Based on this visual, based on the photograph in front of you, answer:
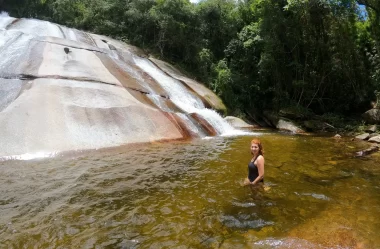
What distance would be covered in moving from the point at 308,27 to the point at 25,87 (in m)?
18.1

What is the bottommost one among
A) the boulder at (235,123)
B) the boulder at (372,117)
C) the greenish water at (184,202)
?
the greenish water at (184,202)

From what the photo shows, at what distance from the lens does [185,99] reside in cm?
1897

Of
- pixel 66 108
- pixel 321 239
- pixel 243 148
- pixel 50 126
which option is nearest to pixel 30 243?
pixel 321 239

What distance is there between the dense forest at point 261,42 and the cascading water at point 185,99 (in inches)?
142

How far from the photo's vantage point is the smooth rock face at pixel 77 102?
1109cm

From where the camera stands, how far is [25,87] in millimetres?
13133

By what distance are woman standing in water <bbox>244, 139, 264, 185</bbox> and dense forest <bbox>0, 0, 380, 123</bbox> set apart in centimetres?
1416

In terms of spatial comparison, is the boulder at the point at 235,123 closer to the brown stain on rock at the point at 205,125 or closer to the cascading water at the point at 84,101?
the cascading water at the point at 84,101

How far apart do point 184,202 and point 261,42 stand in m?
19.2

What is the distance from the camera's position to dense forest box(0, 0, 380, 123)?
2098 centimetres

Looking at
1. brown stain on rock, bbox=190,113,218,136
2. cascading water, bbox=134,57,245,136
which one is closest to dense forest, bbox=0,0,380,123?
cascading water, bbox=134,57,245,136

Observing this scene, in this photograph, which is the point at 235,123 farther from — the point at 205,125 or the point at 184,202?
the point at 184,202

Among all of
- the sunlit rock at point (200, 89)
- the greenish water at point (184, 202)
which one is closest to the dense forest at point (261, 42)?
the sunlit rock at point (200, 89)

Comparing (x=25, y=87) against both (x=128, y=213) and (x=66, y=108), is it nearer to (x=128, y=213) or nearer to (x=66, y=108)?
(x=66, y=108)
